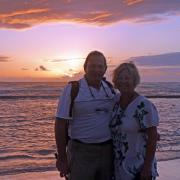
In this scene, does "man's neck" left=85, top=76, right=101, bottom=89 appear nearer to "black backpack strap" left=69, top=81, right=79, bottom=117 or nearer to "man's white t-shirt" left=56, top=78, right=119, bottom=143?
"man's white t-shirt" left=56, top=78, right=119, bottom=143

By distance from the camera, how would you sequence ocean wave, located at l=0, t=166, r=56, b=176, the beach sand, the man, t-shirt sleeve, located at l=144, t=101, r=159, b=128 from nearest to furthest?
t-shirt sleeve, located at l=144, t=101, r=159, b=128 < the man < the beach sand < ocean wave, located at l=0, t=166, r=56, b=176

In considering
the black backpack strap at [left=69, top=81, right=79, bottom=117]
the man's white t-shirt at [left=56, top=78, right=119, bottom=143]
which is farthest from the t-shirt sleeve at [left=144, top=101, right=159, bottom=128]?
the black backpack strap at [left=69, top=81, right=79, bottom=117]

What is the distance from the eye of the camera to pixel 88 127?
3.74 metres

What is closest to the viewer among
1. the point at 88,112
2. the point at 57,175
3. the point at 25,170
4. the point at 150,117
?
the point at 150,117

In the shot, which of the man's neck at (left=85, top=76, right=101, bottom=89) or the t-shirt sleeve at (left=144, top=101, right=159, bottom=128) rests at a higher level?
the man's neck at (left=85, top=76, right=101, bottom=89)

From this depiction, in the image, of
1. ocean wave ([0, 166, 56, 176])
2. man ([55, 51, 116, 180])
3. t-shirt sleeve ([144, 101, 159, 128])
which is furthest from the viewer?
ocean wave ([0, 166, 56, 176])

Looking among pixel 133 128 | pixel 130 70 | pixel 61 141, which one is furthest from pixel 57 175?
pixel 130 70

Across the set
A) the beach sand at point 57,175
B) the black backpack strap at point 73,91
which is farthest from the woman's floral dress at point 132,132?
the beach sand at point 57,175

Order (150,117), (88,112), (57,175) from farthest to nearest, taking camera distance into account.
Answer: (57,175), (88,112), (150,117)

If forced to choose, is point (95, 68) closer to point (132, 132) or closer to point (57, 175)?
point (132, 132)

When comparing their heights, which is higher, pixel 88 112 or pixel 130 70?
pixel 130 70

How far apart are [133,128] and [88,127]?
0.39 m

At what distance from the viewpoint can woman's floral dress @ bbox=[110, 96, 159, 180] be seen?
3.59 metres

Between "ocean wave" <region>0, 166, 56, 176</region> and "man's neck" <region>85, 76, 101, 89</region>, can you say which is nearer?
"man's neck" <region>85, 76, 101, 89</region>
